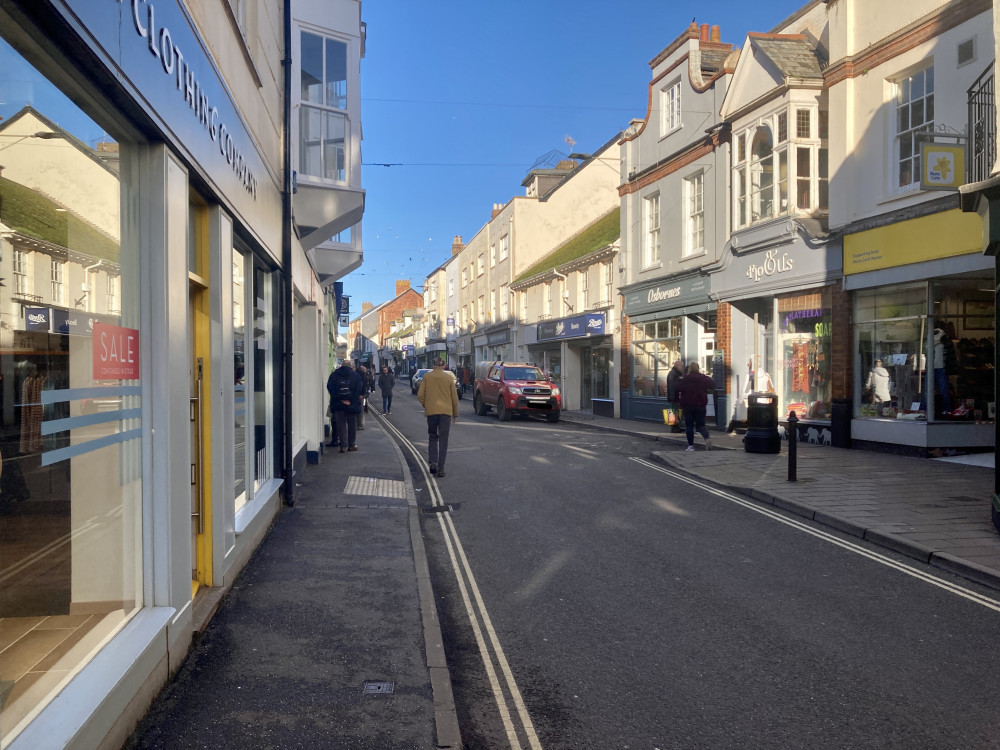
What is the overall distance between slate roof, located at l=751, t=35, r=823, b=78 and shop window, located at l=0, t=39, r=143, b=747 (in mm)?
15624

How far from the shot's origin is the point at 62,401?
316cm

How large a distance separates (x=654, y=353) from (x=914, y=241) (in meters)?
10.6

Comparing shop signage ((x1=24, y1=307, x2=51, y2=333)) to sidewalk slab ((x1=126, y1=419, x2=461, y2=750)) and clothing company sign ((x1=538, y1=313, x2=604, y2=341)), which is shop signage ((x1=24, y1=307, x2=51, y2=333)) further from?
clothing company sign ((x1=538, y1=313, x2=604, y2=341))

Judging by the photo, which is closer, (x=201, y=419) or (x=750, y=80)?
(x=201, y=419)

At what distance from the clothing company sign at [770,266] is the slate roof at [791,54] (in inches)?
147

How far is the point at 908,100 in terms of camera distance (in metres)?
13.9

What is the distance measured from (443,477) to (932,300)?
8881 millimetres

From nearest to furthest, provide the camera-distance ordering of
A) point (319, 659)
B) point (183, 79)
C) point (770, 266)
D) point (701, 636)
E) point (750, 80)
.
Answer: point (183, 79), point (319, 659), point (701, 636), point (770, 266), point (750, 80)

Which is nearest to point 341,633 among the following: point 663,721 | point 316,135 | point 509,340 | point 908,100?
point 663,721

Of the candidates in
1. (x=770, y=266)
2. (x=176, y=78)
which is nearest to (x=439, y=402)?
(x=176, y=78)

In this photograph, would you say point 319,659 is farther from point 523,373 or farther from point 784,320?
point 523,373

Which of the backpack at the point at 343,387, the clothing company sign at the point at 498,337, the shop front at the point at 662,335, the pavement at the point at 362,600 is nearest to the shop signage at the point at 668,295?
the shop front at the point at 662,335

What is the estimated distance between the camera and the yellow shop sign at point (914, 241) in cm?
1232

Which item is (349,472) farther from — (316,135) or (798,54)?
(798,54)
